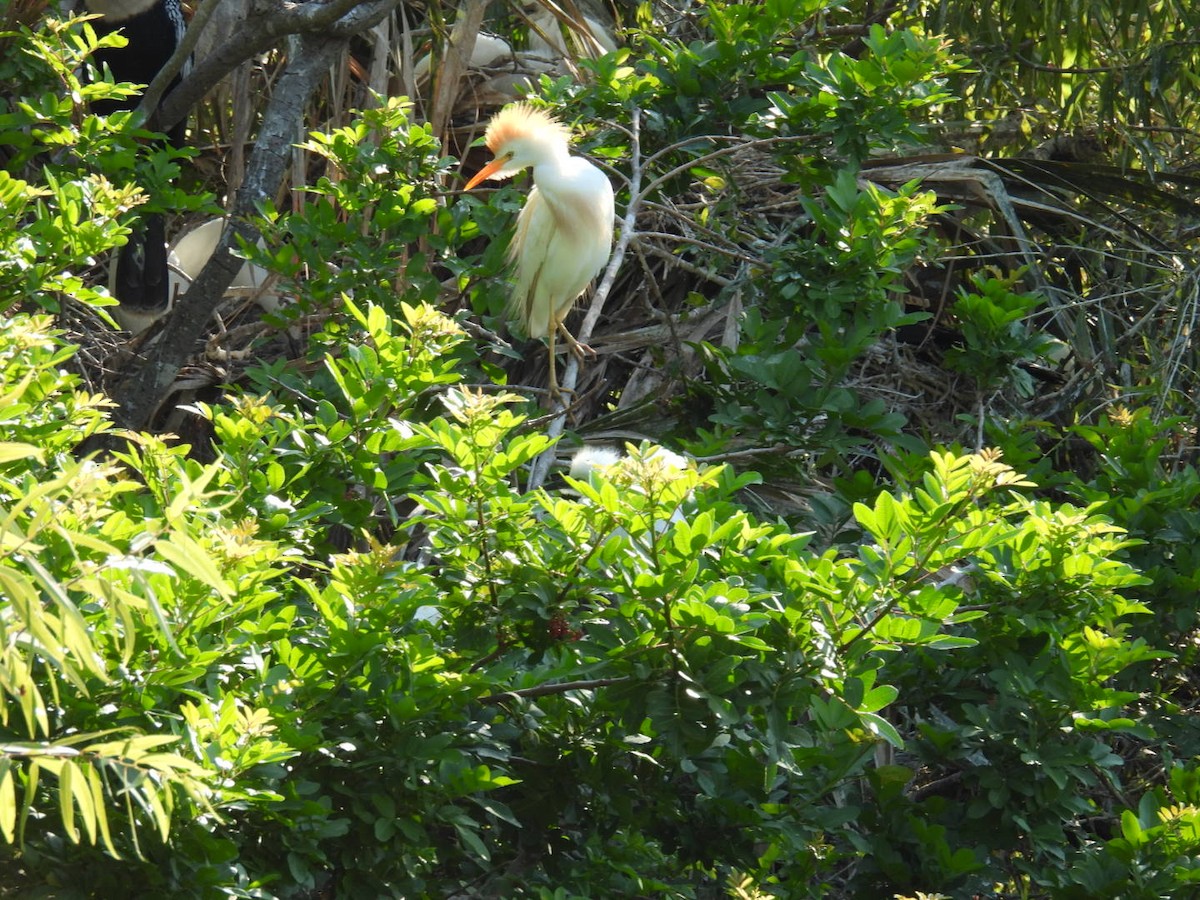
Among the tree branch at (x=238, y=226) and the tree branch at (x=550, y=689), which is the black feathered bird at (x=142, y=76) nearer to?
the tree branch at (x=238, y=226)

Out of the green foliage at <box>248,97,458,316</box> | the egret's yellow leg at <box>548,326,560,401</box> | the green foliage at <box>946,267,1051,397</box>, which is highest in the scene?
the green foliage at <box>248,97,458,316</box>

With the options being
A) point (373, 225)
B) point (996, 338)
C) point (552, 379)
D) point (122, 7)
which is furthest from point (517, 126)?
point (122, 7)

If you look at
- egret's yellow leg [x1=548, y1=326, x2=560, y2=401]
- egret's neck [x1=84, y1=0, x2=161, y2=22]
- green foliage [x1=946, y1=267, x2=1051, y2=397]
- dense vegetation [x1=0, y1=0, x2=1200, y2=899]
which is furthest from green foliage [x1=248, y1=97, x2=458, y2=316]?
egret's neck [x1=84, y1=0, x2=161, y2=22]

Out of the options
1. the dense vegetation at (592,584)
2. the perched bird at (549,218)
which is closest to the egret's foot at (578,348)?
the perched bird at (549,218)

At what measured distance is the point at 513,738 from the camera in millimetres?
1710

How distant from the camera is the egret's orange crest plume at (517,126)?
281cm

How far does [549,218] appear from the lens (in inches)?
119

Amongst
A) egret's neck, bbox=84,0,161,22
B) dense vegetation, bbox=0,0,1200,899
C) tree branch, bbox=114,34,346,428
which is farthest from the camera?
egret's neck, bbox=84,0,161,22

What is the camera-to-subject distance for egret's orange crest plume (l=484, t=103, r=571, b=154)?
2809mm

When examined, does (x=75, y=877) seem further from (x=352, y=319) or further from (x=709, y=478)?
(x=352, y=319)

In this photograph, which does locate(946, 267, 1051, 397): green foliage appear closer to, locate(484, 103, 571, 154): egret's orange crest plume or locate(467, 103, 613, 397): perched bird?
locate(467, 103, 613, 397): perched bird

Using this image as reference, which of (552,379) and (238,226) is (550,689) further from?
(238,226)

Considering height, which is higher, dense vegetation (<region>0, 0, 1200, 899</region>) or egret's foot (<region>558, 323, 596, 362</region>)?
dense vegetation (<region>0, 0, 1200, 899</region>)

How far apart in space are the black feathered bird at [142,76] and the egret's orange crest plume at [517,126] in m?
0.97
